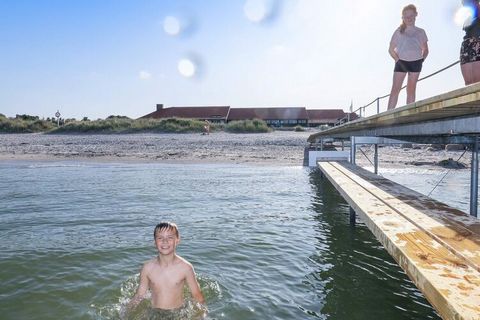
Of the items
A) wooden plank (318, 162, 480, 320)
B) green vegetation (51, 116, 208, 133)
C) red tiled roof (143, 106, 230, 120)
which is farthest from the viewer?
red tiled roof (143, 106, 230, 120)

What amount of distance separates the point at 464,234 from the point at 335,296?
211 cm

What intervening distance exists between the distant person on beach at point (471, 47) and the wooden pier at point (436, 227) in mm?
615

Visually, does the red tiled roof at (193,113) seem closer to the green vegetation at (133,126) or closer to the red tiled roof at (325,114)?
the red tiled roof at (325,114)

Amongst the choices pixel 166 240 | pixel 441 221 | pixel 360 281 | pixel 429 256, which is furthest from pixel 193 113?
pixel 429 256

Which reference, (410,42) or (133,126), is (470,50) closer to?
(410,42)

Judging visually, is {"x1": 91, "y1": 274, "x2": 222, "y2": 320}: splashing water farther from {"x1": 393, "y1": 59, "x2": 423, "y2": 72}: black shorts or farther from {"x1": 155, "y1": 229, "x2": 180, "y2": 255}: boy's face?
{"x1": 393, "y1": 59, "x2": 423, "y2": 72}: black shorts

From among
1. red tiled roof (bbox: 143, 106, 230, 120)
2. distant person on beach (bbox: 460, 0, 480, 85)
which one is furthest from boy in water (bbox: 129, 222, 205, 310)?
red tiled roof (bbox: 143, 106, 230, 120)

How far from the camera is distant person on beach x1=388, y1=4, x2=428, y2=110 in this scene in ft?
23.9

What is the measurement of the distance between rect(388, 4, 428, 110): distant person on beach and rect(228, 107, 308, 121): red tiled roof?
6224 centimetres

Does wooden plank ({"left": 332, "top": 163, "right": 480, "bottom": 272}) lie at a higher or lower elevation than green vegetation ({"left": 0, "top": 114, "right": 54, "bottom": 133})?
lower

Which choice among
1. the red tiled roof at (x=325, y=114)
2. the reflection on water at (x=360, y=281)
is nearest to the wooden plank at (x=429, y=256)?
the reflection on water at (x=360, y=281)

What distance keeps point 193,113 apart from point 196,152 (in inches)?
1635

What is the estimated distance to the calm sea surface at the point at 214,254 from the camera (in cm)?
518

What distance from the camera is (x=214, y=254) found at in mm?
7168
